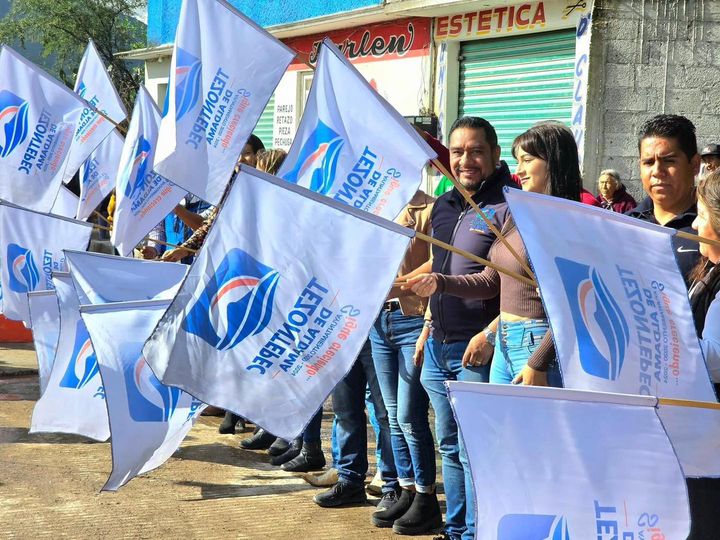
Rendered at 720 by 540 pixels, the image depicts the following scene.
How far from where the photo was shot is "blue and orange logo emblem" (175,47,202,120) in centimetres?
636

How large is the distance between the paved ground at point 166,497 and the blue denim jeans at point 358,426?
0.70 feet

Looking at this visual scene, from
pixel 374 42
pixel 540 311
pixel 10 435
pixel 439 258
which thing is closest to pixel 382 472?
pixel 439 258

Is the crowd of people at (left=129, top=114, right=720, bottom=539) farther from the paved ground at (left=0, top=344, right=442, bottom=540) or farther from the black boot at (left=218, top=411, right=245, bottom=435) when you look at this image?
the black boot at (left=218, top=411, right=245, bottom=435)

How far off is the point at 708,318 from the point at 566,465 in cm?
81

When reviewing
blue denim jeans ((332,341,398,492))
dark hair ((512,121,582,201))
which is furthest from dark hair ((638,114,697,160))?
blue denim jeans ((332,341,398,492))

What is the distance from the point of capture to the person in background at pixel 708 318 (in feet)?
10.4

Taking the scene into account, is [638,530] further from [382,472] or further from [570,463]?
[382,472]

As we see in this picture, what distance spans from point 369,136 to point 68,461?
3.03 m

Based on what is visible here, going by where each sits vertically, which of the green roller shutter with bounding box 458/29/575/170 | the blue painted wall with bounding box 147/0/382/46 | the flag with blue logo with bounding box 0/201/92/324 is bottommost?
the flag with blue logo with bounding box 0/201/92/324

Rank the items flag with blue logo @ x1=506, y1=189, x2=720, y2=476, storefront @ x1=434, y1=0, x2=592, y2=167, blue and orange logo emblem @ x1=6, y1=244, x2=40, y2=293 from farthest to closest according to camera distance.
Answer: storefront @ x1=434, y1=0, x2=592, y2=167 → blue and orange logo emblem @ x1=6, y1=244, x2=40, y2=293 → flag with blue logo @ x1=506, y1=189, x2=720, y2=476

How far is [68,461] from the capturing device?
643cm

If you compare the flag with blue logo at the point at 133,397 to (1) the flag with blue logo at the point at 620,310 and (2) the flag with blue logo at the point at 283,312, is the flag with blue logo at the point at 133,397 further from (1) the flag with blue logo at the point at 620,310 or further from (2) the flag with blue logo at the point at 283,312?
(1) the flag with blue logo at the point at 620,310

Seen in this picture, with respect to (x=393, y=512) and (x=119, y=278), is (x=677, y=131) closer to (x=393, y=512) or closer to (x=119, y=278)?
(x=393, y=512)

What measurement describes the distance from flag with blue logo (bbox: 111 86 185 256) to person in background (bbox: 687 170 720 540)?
4.64 meters
